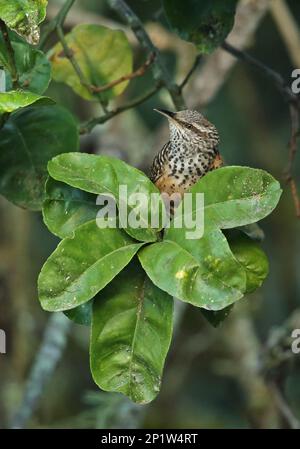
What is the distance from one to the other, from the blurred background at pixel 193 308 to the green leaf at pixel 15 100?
201cm

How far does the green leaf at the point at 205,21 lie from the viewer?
3.04 meters

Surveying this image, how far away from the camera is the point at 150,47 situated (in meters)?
2.98

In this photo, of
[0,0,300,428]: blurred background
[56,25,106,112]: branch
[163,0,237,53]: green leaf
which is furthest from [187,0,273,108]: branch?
[56,25,106,112]: branch

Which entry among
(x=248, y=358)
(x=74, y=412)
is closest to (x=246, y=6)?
(x=248, y=358)

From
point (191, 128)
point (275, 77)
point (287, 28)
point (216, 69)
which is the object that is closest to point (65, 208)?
point (191, 128)

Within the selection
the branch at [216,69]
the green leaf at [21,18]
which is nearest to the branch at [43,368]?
the branch at [216,69]

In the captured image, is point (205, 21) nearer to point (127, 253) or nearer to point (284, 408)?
point (127, 253)

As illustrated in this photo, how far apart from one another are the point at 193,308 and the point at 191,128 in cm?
318

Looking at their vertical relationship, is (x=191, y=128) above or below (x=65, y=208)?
below

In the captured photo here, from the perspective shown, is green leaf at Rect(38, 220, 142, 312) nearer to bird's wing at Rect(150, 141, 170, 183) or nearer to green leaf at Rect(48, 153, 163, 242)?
green leaf at Rect(48, 153, 163, 242)

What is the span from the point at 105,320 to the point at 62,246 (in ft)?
0.70

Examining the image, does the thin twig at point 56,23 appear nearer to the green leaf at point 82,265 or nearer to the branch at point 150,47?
the branch at point 150,47
